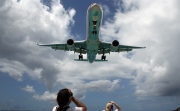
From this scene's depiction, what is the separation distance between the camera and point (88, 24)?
31.3m

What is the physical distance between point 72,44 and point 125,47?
422 inches

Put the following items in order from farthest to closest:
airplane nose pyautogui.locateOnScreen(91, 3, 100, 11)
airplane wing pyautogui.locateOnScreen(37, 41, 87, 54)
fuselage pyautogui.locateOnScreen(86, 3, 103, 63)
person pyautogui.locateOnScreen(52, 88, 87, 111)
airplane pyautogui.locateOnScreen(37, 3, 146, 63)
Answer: airplane wing pyautogui.locateOnScreen(37, 41, 87, 54), airplane pyautogui.locateOnScreen(37, 3, 146, 63), fuselage pyautogui.locateOnScreen(86, 3, 103, 63), airplane nose pyautogui.locateOnScreen(91, 3, 100, 11), person pyautogui.locateOnScreen(52, 88, 87, 111)

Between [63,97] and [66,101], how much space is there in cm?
8

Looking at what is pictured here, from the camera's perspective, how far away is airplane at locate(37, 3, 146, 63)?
98.6ft

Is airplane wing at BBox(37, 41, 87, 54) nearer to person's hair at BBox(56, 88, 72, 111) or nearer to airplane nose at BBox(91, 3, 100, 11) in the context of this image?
airplane nose at BBox(91, 3, 100, 11)

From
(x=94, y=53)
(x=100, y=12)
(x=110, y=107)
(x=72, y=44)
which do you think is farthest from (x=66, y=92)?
(x=94, y=53)

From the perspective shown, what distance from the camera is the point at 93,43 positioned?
111ft

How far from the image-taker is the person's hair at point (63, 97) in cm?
366

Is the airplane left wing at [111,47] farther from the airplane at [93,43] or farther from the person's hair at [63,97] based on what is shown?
the person's hair at [63,97]

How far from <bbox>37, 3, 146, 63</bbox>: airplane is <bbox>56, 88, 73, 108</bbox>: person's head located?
87.4ft

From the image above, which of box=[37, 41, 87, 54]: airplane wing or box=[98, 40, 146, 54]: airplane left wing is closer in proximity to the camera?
box=[98, 40, 146, 54]: airplane left wing

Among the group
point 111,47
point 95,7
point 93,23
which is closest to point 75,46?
point 111,47

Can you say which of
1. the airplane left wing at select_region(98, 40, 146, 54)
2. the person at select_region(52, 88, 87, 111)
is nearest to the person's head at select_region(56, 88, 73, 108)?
the person at select_region(52, 88, 87, 111)

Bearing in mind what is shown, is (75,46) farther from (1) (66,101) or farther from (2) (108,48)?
(1) (66,101)
